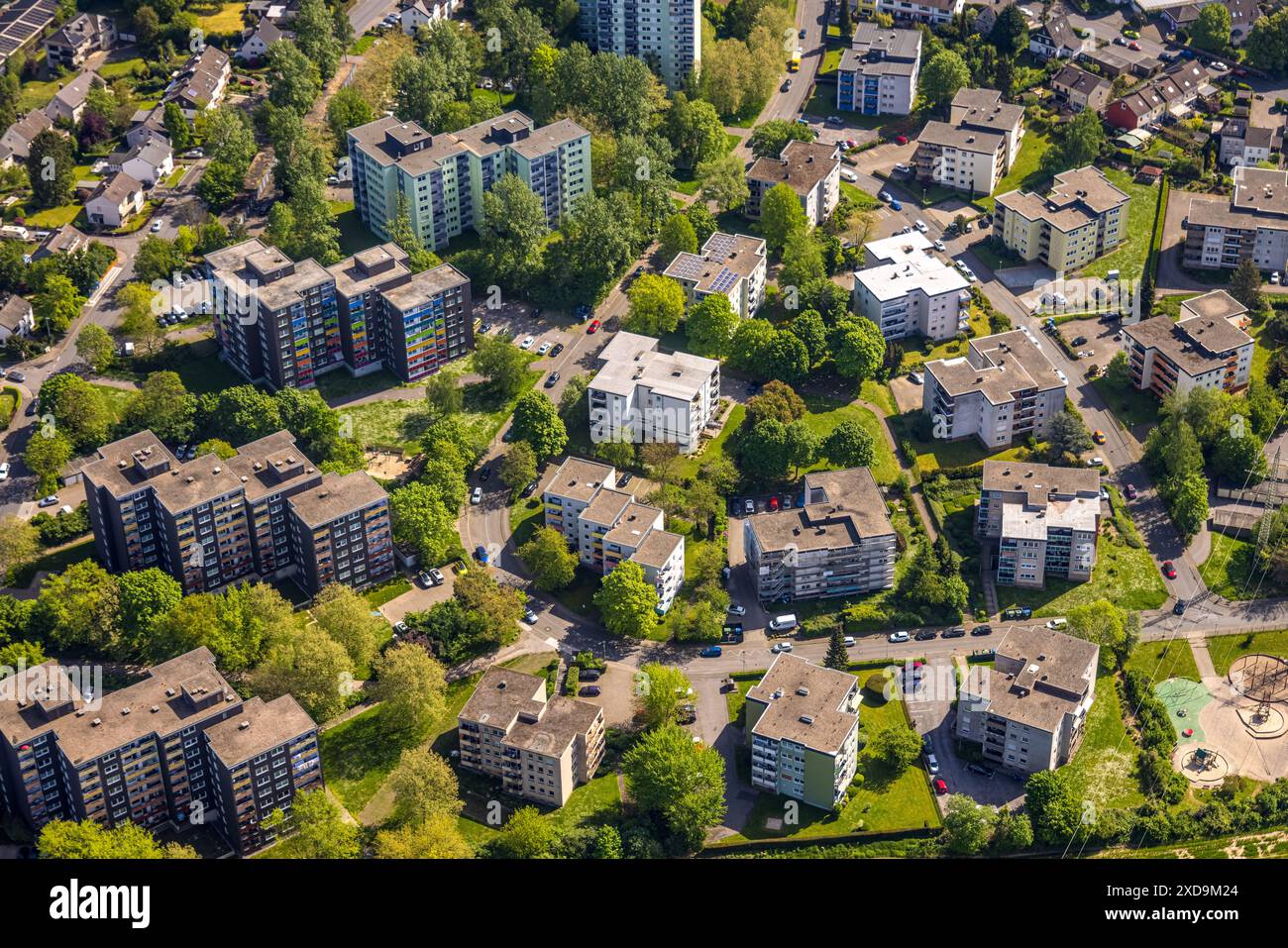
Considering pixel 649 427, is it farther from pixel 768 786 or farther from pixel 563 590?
pixel 768 786

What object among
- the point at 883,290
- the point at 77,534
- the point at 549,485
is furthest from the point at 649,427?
the point at 77,534

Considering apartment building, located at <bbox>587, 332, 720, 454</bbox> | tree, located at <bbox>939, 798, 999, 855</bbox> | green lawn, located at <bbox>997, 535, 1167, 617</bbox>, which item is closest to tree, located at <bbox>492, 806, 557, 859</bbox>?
tree, located at <bbox>939, 798, 999, 855</bbox>

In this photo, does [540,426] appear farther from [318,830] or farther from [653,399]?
[318,830]

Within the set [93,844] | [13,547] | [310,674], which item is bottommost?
[93,844]

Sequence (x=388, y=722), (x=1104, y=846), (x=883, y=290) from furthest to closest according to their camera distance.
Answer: (x=883, y=290)
(x=388, y=722)
(x=1104, y=846)

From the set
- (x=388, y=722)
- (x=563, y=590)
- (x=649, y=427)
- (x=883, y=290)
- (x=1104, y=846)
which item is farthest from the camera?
(x=883, y=290)

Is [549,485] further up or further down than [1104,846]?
further up

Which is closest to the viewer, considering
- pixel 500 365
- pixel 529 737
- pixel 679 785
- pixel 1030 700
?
pixel 679 785

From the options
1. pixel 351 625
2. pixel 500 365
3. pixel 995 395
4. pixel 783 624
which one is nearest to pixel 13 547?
pixel 351 625
